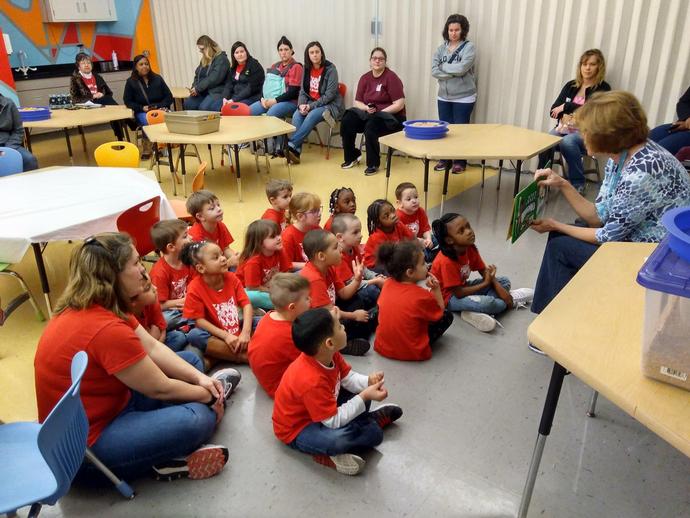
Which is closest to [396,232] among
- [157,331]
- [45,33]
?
[157,331]

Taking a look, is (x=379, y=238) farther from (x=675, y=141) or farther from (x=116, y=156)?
(x=675, y=141)

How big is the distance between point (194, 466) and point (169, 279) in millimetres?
1256

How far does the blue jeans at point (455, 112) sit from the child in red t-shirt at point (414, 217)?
2.69 meters

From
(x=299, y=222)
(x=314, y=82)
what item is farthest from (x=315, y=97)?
(x=299, y=222)

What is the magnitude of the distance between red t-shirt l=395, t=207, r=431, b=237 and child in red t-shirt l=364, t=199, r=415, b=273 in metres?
0.24

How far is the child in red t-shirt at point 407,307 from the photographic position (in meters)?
2.60

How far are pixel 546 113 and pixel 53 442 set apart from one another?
5.75 meters

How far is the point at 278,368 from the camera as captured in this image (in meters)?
2.35

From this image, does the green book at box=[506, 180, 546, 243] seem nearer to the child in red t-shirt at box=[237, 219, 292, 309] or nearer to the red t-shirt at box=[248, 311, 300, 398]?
the red t-shirt at box=[248, 311, 300, 398]

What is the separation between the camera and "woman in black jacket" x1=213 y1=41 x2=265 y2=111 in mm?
7289

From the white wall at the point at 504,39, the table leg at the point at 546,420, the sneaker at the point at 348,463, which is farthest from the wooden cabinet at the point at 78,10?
the table leg at the point at 546,420

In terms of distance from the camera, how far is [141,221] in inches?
121

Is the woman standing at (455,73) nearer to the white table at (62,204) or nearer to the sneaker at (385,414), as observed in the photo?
the white table at (62,204)

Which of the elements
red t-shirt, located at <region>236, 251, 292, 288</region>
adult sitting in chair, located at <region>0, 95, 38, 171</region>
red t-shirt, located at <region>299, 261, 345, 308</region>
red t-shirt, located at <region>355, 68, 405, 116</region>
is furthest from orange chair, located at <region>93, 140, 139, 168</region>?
red t-shirt, located at <region>355, 68, 405, 116</region>
